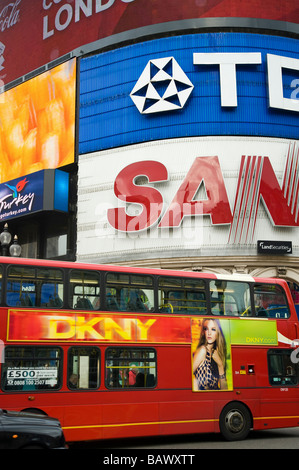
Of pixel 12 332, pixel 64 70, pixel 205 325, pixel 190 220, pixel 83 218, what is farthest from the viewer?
pixel 64 70

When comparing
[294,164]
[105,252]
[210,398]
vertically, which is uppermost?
[294,164]

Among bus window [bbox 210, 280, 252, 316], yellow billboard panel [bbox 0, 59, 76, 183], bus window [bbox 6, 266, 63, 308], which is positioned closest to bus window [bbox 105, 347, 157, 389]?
bus window [bbox 6, 266, 63, 308]

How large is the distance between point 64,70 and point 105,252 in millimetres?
13606

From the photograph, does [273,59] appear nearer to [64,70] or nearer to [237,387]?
[64,70]

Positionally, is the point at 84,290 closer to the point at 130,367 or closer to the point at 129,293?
the point at 129,293

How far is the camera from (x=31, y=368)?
12.5m

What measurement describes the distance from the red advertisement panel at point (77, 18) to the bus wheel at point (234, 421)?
26.7m

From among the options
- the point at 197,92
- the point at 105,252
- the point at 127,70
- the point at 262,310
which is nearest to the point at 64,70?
the point at 127,70

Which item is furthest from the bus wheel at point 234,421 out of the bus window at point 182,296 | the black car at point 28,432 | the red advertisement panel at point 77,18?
the red advertisement panel at point 77,18

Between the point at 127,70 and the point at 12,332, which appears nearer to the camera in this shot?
the point at 12,332

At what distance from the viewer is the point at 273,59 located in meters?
33.7

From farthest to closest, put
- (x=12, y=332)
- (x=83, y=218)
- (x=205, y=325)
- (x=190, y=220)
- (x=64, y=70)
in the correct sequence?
(x=64, y=70), (x=83, y=218), (x=190, y=220), (x=205, y=325), (x=12, y=332)

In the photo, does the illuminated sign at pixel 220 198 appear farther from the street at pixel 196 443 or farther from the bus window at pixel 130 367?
the bus window at pixel 130 367

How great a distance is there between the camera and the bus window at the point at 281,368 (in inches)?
624
